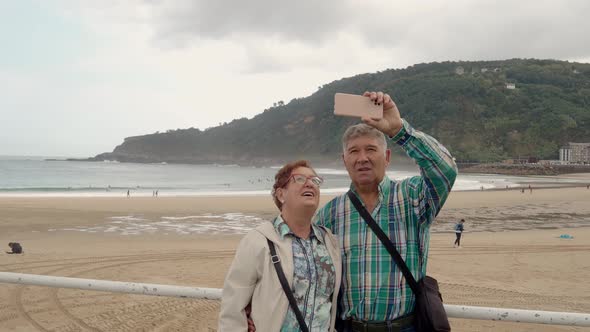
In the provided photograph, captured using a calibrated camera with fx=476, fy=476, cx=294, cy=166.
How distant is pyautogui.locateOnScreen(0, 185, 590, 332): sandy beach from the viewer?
582 cm

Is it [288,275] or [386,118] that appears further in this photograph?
[386,118]

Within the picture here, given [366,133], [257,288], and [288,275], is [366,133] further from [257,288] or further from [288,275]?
[257,288]

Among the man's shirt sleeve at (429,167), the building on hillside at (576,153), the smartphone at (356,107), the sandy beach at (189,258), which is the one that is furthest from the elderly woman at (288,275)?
the building on hillside at (576,153)

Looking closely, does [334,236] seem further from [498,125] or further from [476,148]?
[498,125]

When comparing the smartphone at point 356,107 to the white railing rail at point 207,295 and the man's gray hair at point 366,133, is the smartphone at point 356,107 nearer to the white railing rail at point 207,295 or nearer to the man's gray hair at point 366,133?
the man's gray hair at point 366,133

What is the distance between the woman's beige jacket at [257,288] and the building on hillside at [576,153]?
335 ft

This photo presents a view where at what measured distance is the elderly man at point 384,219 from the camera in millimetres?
2154

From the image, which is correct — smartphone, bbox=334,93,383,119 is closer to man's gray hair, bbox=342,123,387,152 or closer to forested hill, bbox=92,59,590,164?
man's gray hair, bbox=342,123,387,152

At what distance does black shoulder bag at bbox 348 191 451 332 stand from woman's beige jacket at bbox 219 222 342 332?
0.45 meters

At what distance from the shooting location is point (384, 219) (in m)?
2.21

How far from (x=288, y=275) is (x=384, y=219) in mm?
556

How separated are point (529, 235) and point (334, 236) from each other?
16066 mm

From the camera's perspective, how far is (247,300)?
6.41 feet

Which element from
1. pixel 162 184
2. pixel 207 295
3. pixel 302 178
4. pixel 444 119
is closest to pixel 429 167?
pixel 302 178
